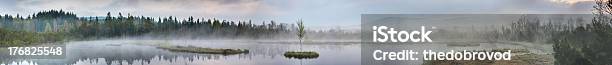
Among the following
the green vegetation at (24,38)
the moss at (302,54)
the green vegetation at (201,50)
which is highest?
the green vegetation at (24,38)

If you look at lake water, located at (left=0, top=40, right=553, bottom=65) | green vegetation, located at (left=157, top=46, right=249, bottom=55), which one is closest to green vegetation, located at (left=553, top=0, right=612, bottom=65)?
lake water, located at (left=0, top=40, right=553, bottom=65)

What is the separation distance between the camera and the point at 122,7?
4.79m

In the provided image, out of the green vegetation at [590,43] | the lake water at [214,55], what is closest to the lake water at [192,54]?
the lake water at [214,55]

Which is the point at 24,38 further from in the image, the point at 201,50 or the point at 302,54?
the point at 302,54

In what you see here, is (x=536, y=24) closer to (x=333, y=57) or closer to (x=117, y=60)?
(x=333, y=57)

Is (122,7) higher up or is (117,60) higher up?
(122,7)

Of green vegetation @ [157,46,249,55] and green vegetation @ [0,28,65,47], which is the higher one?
green vegetation @ [0,28,65,47]

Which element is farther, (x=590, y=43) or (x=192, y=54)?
(x=192, y=54)

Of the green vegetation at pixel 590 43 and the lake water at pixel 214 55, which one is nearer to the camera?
the green vegetation at pixel 590 43

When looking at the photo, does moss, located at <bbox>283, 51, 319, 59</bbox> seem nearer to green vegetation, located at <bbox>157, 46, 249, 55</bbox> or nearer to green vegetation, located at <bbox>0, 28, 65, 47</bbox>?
green vegetation, located at <bbox>157, 46, 249, 55</bbox>

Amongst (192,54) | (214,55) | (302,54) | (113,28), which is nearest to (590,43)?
(302,54)

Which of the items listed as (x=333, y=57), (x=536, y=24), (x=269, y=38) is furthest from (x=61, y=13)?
(x=536, y=24)

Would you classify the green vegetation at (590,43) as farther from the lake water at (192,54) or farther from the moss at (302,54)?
the moss at (302,54)

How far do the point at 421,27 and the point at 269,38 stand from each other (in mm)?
868
